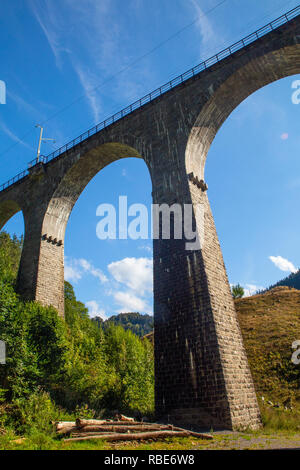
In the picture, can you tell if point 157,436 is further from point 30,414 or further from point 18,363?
point 18,363

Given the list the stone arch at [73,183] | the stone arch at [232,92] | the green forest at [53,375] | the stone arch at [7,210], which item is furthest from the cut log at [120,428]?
the stone arch at [7,210]

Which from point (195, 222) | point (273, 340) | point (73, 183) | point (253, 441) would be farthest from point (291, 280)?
point (253, 441)

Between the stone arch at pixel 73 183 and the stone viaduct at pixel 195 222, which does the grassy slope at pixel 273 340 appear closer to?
the stone viaduct at pixel 195 222

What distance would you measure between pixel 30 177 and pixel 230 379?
1954 cm

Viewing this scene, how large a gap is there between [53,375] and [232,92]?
1641 centimetres

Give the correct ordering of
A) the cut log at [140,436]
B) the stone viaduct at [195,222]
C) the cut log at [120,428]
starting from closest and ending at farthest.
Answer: the cut log at [140,436]
the cut log at [120,428]
the stone viaduct at [195,222]

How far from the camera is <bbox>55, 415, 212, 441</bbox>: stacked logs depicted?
8211mm

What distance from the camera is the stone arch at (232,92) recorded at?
1459 cm

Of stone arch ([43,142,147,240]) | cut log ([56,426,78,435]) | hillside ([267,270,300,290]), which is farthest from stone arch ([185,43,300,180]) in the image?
hillside ([267,270,300,290])

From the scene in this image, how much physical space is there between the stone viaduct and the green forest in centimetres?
265

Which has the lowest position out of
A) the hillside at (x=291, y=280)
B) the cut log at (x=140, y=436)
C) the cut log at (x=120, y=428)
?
the cut log at (x=140, y=436)

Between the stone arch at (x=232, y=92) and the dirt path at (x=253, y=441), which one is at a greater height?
the stone arch at (x=232, y=92)

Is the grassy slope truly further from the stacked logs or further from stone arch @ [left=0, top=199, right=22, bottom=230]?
stone arch @ [left=0, top=199, right=22, bottom=230]

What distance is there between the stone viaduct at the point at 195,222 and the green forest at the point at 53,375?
2651 millimetres
